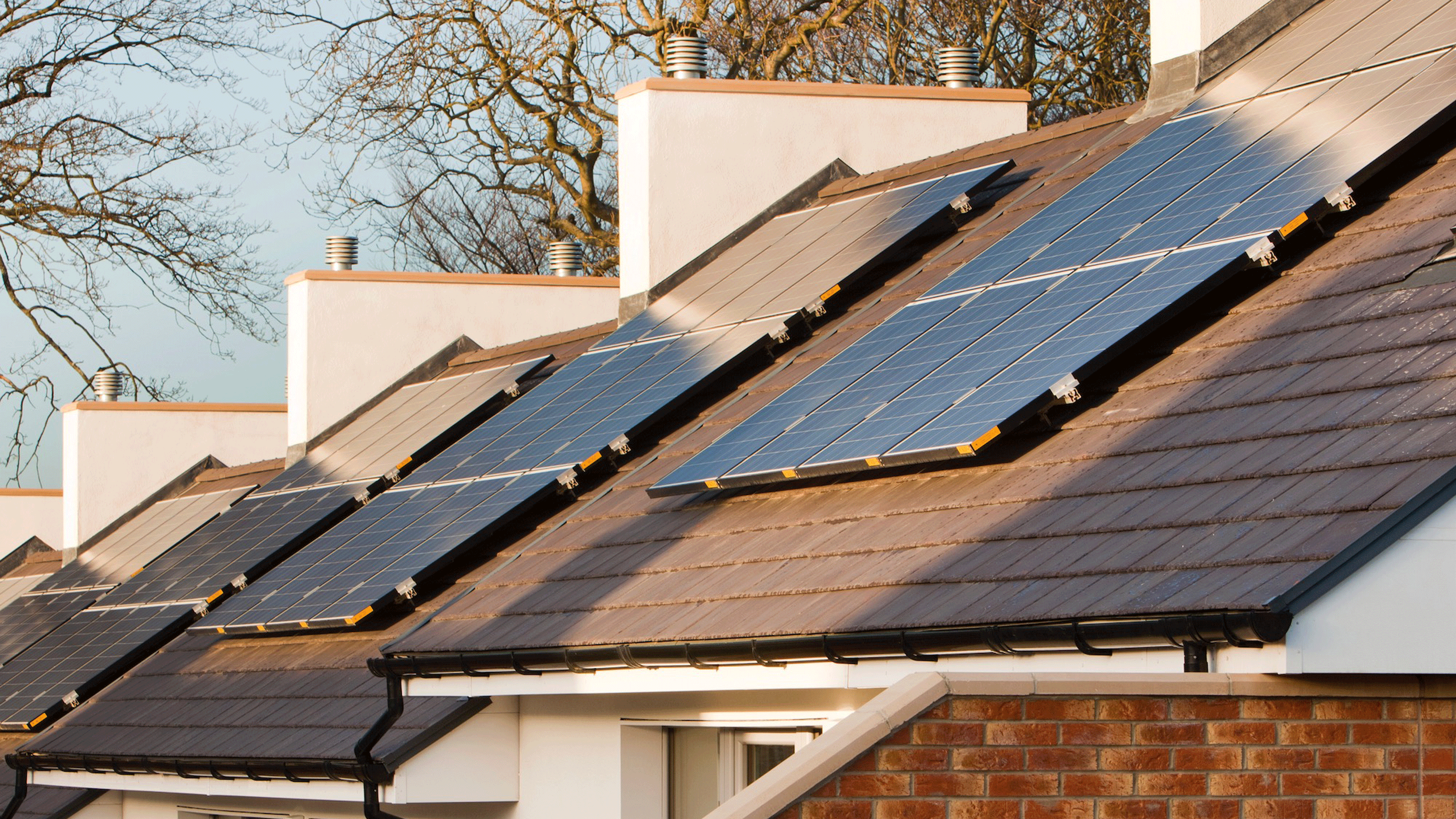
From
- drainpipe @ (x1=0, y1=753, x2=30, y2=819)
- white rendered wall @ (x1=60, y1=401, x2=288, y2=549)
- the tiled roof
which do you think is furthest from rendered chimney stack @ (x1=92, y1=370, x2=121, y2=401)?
the tiled roof

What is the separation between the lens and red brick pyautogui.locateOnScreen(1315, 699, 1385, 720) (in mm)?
5672

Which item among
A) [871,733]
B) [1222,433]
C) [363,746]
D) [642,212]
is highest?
[642,212]

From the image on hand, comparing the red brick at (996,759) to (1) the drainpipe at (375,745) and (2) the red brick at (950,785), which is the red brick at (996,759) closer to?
(2) the red brick at (950,785)

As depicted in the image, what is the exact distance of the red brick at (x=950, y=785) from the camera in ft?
18.2

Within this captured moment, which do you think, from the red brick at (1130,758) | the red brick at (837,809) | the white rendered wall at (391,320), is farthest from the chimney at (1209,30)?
the white rendered wall at (391,320)

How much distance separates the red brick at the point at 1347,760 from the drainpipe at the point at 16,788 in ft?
32.7

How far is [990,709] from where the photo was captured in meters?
5.60

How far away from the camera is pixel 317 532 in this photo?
14211 millimetres

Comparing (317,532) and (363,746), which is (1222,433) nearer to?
(363,746)

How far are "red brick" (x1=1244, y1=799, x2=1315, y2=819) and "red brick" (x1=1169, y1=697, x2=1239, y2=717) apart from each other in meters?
0.23

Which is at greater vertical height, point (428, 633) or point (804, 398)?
point (804, 398)

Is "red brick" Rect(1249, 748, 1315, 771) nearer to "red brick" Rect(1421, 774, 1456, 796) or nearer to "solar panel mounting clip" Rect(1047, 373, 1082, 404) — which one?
"red brick" Rect(1421, 774, 1456, 796)

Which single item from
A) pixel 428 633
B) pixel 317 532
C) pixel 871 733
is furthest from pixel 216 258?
pixel 871 733

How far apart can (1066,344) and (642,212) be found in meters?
6.16
